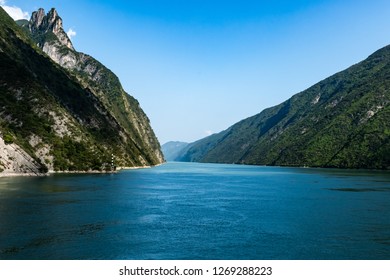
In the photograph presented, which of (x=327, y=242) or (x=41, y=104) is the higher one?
(x=41, y=104)

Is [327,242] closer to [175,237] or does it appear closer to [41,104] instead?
[175,237]

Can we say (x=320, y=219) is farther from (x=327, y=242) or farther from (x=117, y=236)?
(x=117, y=236)

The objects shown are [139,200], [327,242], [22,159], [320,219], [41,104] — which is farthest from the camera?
[41,104]

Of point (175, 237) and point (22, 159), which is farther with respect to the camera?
point (22, 159)

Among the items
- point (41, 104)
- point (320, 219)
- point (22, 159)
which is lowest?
point (320, 219)

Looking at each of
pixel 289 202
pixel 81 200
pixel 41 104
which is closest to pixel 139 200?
pixel 81 200

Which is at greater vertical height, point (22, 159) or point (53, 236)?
point (22, 159)

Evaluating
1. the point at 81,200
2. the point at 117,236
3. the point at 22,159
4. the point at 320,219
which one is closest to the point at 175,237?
the point at 117,236
